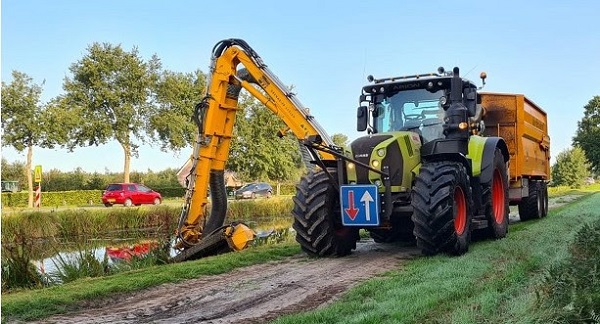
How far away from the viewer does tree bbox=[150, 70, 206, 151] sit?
41781 mm

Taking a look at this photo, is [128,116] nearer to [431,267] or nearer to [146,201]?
[146,201]

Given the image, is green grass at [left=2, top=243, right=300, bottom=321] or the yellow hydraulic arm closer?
green grass at [left=2, top=243, right=300, bottom=321]

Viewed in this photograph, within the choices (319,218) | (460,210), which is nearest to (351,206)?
(319,218)

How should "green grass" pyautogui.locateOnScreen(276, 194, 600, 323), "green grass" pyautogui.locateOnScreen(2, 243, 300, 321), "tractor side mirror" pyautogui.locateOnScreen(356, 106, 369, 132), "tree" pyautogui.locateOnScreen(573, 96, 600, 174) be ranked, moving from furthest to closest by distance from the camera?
"tree" pyautogui.locateOnScreen(573, 96, 600, 174)
"tractor side mirror" pyautogui.locateOnScreen(356, 106, 369, 132)
"green grass" pyautogui.locateOnScreen(2, 243, 300, 321)
"green grass" pyautogui.locateOnScreen(276, 194, 600, 323)

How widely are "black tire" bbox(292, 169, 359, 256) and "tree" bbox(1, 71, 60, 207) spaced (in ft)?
92.0

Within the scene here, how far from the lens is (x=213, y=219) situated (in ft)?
38.8

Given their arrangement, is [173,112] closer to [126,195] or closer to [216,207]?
[126,195]

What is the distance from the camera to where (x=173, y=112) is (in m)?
42.6

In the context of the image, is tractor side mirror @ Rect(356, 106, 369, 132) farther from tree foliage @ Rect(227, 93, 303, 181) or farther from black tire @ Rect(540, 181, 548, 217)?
tree foliage @ Rect(227, 93, 303, 181)

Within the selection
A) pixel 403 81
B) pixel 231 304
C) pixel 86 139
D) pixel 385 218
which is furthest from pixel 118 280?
pixel 86 139

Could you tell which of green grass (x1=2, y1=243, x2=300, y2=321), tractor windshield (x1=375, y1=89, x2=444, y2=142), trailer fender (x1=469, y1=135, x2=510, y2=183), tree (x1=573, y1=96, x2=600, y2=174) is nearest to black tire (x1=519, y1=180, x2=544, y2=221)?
trailer fender (x1=469, y1=135, x2=510, y2=183)

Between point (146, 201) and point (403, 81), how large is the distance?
27581 millimetres

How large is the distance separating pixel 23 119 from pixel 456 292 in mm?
32939

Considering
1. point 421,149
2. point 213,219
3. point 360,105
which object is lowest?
point 213,219
